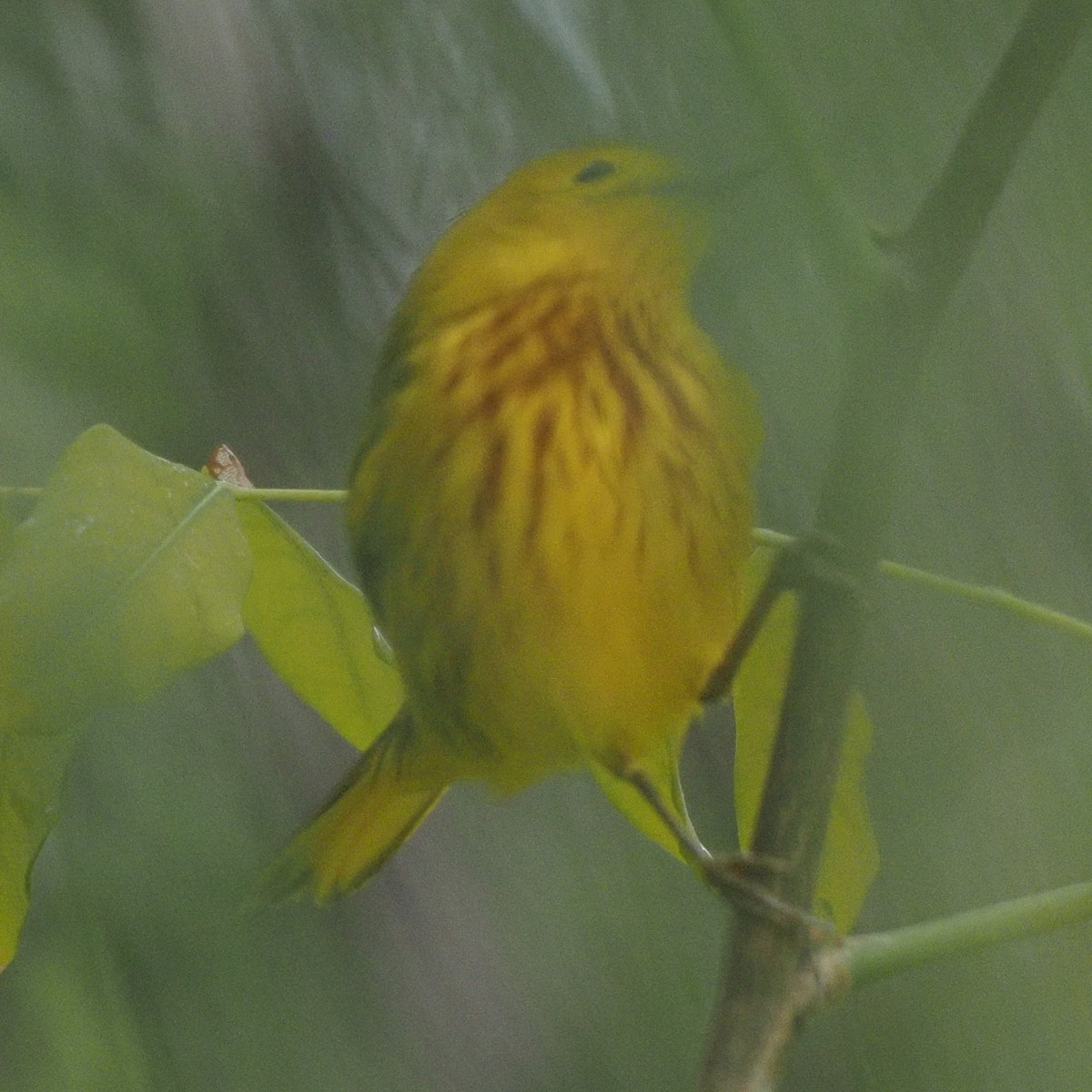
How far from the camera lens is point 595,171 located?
59cm

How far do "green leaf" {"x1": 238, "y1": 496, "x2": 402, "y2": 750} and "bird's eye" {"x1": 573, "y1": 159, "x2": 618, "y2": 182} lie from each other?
19 cm

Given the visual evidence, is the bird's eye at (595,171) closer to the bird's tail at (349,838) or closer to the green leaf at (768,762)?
the green leaf at (768,762)

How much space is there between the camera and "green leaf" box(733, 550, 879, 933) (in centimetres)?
53

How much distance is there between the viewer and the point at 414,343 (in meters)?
0.77

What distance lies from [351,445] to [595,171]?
0.39 meters

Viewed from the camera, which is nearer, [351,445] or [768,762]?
[768,762]

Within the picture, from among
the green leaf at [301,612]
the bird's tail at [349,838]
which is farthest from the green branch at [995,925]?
the bird's tail at [349,838]

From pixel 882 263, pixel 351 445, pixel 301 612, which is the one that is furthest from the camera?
pixel 351 445

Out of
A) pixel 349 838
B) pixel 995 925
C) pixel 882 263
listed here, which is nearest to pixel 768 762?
pixel 995 925

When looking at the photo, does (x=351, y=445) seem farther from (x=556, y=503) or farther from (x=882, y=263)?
(x=882, y=263)

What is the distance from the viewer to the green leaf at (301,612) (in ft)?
2.17

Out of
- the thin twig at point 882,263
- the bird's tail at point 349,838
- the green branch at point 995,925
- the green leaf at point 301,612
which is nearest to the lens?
the thin twig at point 882,263

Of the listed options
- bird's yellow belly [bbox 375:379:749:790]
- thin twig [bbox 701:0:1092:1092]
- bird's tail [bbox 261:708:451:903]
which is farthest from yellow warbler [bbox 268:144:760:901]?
thin twig [bbox 701:0:1092:1092]

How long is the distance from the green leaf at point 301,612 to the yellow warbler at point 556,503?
41mm
